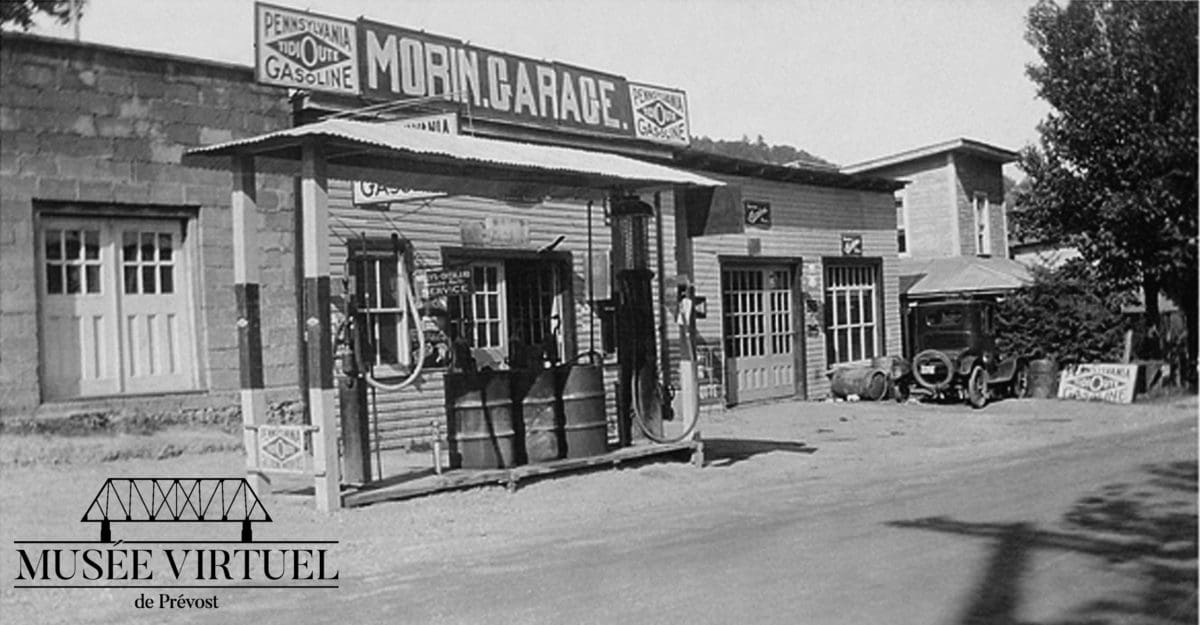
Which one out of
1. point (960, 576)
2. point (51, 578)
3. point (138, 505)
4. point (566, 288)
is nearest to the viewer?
point (960, 576)

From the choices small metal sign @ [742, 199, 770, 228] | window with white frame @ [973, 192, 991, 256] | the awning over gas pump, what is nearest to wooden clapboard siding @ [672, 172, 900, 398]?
small metal sign @ [742, 199, 770, 228]

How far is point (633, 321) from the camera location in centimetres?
1330

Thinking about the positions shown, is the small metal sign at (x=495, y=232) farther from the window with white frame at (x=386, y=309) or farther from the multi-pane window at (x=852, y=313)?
the multi-pane window at (x=852, y=313)

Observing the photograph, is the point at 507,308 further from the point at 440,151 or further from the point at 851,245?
the point at 851,245

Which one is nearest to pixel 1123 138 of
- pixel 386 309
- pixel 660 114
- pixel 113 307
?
pixel 386 309

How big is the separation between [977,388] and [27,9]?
18.6 metres

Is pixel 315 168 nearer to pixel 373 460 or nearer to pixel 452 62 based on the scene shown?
pixel 373 460

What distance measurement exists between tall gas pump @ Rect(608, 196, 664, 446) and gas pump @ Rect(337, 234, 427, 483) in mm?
2358

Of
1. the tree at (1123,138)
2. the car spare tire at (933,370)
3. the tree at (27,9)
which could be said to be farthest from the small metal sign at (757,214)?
the tree at (27,9)

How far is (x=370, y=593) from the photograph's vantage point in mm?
7434

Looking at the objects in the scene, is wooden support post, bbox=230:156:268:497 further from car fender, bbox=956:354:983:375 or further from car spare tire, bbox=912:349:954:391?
car fender, bbox=956:354:983:375

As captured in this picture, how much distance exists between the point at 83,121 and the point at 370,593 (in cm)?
771

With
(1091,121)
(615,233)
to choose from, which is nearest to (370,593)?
(615,233)

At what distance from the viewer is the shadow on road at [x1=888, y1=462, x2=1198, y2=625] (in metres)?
6.35
